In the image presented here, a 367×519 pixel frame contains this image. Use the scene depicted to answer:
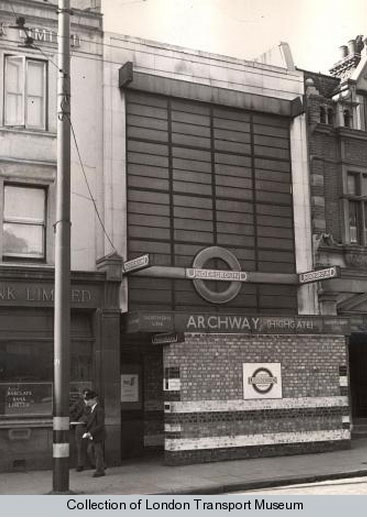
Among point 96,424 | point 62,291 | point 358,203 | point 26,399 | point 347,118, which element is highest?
point 347,118

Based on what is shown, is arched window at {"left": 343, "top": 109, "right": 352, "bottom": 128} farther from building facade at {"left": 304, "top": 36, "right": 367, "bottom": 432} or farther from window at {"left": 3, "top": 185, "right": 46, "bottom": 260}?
window at {"left": 3, "top": 185, "right": 46, "bottom": 260}

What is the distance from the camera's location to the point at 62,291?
39.9 feet

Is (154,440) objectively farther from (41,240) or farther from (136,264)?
(41,240)

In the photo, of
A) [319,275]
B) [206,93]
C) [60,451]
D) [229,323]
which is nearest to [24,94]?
[206,93]

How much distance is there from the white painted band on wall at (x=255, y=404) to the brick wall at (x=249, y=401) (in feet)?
0.07

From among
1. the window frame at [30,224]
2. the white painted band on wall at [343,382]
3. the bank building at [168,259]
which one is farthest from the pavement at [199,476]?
the window frame at [30,224]

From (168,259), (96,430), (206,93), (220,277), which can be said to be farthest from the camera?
(206,93)

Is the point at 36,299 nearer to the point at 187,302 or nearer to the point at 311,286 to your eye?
the point at 187,302

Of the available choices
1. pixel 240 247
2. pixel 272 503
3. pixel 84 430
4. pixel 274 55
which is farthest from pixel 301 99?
pixel 272 503

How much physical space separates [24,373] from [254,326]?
17.3ft

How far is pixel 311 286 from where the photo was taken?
1919 cm

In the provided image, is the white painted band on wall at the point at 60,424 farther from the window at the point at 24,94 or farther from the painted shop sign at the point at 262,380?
the window at the point at 24,94

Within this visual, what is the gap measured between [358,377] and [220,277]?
22.1 feet

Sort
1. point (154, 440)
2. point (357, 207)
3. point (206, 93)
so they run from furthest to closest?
point (357, 207) → point (206, 93) → point (154, 440)
